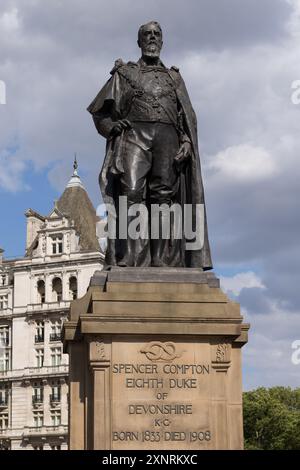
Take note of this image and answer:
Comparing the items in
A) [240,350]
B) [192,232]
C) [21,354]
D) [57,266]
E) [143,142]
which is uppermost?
[57,266]

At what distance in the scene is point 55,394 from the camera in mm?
87750

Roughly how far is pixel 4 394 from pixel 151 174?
3076 inches

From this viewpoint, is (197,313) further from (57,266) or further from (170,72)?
(57,266)

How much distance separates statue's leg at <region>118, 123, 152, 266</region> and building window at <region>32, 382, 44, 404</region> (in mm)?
74491

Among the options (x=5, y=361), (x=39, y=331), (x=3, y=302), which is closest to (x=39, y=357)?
(x=39, y=331)

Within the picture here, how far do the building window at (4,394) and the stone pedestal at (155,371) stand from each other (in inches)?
3083

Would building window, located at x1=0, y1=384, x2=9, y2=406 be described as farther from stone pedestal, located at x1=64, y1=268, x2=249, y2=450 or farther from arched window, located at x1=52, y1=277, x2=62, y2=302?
stone pedestal, located at x1=64, y1=268, x2=249, y2=450

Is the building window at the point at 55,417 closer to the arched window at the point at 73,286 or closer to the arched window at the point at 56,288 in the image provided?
the arched window at the point at 56,288

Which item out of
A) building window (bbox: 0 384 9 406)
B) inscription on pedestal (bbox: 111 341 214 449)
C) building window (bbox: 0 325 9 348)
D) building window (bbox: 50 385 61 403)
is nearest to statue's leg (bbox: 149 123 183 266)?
inscription on pedestal (bbox: 111 341 214 449)

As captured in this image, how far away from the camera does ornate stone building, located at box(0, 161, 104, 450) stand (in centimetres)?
8763

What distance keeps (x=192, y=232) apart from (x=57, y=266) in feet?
250

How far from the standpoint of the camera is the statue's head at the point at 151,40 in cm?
1695
